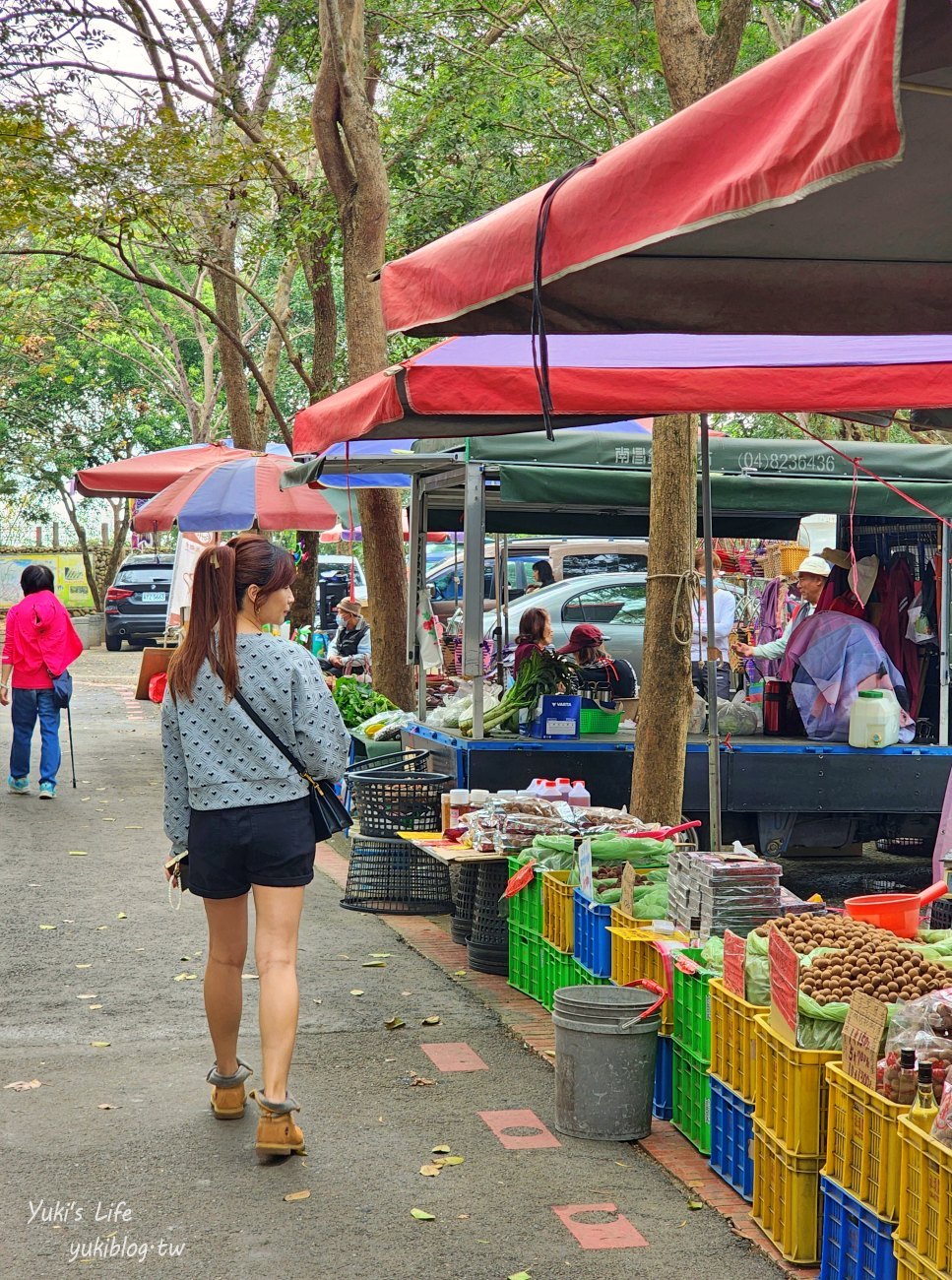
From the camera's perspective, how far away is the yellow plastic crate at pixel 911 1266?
3.15 meters

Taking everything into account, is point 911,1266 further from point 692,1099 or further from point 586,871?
point 586,871

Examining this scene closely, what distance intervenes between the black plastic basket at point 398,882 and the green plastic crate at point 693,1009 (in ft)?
11.6

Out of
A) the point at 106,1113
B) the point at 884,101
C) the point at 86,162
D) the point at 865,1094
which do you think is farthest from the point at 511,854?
the point at 86,162

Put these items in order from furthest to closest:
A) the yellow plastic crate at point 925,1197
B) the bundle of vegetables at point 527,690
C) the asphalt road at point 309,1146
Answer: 1. the bundle of vegetables at point 527,690
2. the asphalt road at point 309,1146
3. the yellow plastic crate at point 925,1197

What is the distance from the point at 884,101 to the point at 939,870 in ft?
15.9

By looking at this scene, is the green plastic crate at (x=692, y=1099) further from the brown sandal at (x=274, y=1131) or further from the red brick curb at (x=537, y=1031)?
the brown sandal at (x=274, y=1131)

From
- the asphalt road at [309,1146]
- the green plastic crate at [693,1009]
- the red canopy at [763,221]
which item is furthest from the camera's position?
the green plastic crate at [693,1009]

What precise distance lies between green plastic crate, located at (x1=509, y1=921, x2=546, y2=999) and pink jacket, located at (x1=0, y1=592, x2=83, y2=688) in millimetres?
6287

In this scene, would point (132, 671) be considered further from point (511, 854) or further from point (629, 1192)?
point (629, 1192)

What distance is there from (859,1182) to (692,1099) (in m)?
1.32

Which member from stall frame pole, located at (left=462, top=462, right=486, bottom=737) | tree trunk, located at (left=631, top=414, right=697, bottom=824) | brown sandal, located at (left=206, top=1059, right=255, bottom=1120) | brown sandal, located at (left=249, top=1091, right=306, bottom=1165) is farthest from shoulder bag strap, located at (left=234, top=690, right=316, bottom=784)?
stall frame pole, located at (left=462, top=462, right=486, bottom=737)

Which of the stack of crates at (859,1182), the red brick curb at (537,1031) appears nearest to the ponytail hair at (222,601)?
the red brick curb at (537,1031)

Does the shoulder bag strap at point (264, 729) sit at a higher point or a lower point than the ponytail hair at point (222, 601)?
lower

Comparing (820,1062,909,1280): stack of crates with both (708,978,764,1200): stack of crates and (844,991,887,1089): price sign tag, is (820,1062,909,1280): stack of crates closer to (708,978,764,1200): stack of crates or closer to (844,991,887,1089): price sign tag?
(844,991,887,1089): price sign tag
